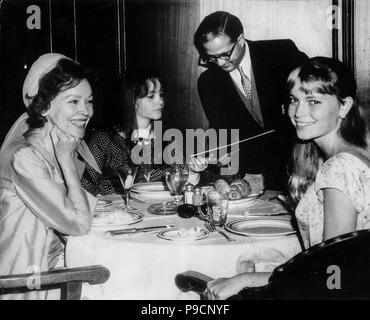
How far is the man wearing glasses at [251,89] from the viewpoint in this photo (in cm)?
354

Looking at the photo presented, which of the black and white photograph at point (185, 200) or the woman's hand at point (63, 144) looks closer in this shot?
the black and white photograph at point (185, 200)

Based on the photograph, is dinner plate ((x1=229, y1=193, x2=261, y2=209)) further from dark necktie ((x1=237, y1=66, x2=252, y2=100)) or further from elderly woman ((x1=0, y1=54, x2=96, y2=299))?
dark necktie ((x1=237, y1=66, x2=252, y2=100))

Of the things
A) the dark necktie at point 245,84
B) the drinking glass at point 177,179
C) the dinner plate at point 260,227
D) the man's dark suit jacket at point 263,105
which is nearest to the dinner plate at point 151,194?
the drinking glass at point 177,179

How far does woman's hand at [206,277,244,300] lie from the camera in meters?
1.15

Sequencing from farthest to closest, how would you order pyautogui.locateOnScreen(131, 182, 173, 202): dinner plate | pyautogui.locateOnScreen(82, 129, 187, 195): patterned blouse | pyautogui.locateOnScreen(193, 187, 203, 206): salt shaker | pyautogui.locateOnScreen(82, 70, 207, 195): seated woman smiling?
pyautogui.locateOnScreen(82, 70, 207, 195): seated woman smiling
pyautogui.locateOnScreen(82, 129, 187, 195): patterned blouse
pyautogui.locateOnScreen(131, 182, 173, 202): dinner plate
pyautogui.locateOnScreen(193, 187, 203, 206): salt shaker

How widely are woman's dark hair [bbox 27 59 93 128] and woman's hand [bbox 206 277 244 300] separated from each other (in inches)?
41.1

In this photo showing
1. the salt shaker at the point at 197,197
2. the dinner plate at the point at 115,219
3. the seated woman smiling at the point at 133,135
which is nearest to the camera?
the dinner plate at the point at 115,219

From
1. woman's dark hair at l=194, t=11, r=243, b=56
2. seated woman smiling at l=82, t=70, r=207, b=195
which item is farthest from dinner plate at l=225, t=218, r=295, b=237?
woman's dark hair at l=194, t=11, r=243, b=56

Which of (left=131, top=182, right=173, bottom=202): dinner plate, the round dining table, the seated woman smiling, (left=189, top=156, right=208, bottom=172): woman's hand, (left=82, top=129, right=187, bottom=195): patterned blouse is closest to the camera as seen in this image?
the round dining table

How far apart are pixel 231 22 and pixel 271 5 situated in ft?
1.24

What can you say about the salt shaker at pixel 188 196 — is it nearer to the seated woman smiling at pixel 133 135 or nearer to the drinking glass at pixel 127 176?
the drinking glass at pixel 127 176

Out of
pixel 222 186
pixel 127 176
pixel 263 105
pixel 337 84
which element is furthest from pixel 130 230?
pixel 263 105
